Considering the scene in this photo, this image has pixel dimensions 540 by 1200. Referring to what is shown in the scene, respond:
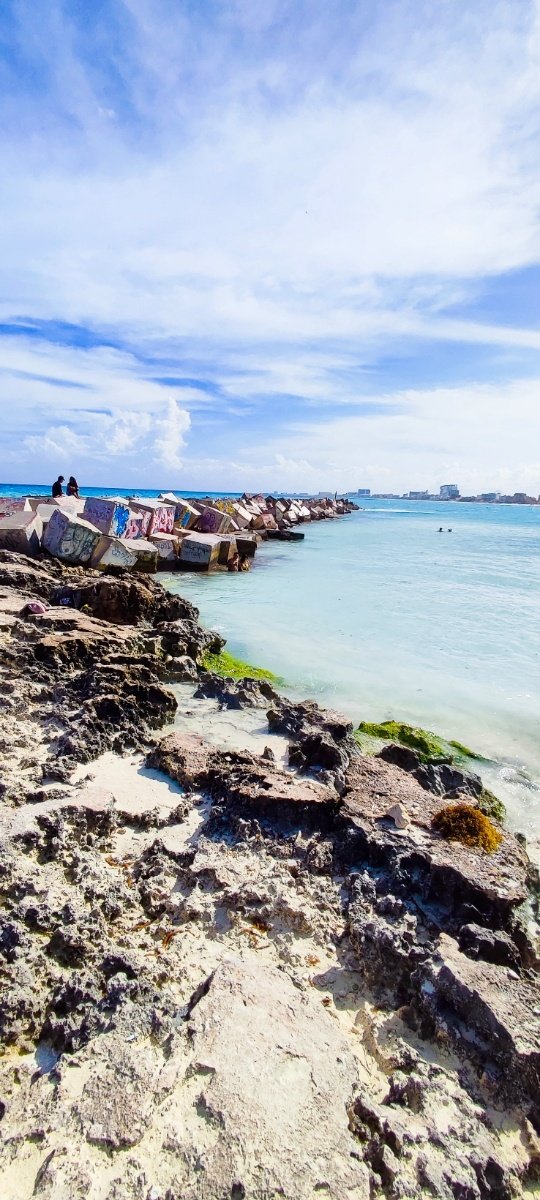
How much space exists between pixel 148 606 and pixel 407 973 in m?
6.00

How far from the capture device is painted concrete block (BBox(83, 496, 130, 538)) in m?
13.3

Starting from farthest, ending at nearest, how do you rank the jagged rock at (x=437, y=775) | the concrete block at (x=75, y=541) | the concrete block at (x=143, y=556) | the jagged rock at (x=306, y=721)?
1. the concrete block at (x=143, y=556)
2. the concrete block at (x=75, y=541)
3. the jagged rock at (x=306, y=721)
4. the jagged rock at (x=437, y=775)

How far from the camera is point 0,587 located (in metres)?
7.77

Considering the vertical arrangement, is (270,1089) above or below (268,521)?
below

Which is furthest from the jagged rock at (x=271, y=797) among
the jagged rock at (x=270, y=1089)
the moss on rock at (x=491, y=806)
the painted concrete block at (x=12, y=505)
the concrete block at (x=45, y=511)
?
the painted concrete block at (x=12, y=505)

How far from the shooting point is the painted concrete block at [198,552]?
14.9 metres

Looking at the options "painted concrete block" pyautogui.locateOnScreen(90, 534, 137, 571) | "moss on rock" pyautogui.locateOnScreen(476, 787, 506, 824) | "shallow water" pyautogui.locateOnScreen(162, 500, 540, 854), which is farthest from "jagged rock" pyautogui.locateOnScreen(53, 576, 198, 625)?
"moss on rock" pyautogui.locateOnScreen(476, 787, 506, 824)

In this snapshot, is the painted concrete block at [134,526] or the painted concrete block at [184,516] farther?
the painted concrete block at [184,516]

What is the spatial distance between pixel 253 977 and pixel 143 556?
10598 millimetres

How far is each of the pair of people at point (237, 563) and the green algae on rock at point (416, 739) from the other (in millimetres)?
10548

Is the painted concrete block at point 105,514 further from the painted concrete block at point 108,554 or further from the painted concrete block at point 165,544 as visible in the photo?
the painted concrete block at point 108,554

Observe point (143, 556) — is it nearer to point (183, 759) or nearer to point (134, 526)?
point (134, 526)

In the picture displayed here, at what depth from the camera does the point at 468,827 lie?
3.20 metres

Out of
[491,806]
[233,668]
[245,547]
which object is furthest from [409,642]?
[245,547]
